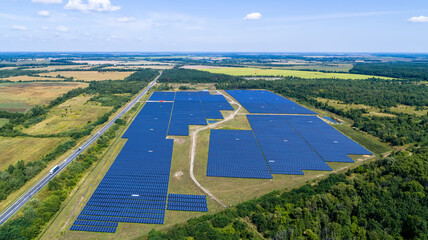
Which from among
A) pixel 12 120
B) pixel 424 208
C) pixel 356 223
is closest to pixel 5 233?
pixel 356 223

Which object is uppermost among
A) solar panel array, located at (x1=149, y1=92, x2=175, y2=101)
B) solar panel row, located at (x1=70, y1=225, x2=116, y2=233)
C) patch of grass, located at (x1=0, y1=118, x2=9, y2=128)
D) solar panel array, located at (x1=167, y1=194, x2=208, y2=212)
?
solar panel array, located at (x1=149, y1=92, x2=175, y2=101)

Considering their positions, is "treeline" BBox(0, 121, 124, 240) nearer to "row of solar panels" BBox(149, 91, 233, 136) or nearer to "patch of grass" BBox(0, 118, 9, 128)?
"row of solar panels" BBox(149, 91, 233, 136)

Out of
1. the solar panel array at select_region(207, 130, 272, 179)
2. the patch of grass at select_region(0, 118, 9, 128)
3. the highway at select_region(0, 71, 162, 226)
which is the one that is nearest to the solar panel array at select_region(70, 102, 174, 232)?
the highway at select_region(0, 71, 162, 226)

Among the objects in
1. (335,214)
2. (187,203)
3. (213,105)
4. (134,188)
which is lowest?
(187,203)

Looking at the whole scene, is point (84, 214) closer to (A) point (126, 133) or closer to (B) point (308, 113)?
(A) point (126, 133)

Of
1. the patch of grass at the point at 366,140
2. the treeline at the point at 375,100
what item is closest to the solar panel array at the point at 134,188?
the patch of grass at the point at 366,140

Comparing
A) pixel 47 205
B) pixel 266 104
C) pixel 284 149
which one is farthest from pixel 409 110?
pixel 47 205

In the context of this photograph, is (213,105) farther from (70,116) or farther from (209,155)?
(70,116)
